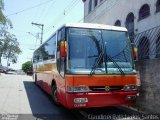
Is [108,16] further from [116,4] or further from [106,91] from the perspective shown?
[106,91]

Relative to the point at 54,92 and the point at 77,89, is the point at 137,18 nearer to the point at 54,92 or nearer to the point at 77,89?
the point at 54,92

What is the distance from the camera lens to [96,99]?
909cm

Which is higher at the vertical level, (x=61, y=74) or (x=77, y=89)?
(x=61, y=74)

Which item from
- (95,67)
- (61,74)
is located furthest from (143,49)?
(61,74)

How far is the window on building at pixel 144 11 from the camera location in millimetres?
17745

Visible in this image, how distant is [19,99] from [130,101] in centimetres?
581

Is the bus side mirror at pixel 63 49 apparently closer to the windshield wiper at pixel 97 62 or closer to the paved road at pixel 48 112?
the windshield wiper at pixel 97 62

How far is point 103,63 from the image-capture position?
952 cm

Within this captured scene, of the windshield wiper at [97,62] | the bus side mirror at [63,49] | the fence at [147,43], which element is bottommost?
the windshield wiper at [97,62]

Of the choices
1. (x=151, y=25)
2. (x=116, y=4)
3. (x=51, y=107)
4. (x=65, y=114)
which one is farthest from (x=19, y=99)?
(x=116, y=4)

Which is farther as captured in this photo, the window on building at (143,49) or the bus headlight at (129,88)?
the window on building at (143,49)

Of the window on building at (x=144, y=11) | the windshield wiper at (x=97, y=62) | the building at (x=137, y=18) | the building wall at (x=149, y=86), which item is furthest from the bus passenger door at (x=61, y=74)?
the window on building at (x=144, y=11)

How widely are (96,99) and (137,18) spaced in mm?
10937

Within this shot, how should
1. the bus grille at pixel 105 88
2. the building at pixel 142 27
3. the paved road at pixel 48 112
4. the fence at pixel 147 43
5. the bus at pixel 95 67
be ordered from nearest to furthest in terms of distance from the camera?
the bus at pixel 95 67 → the bus grille at pixel 105 88 → the paved road at pixel 48 112 → the building at pixel 142 27 → the fence at pixel 147 43
